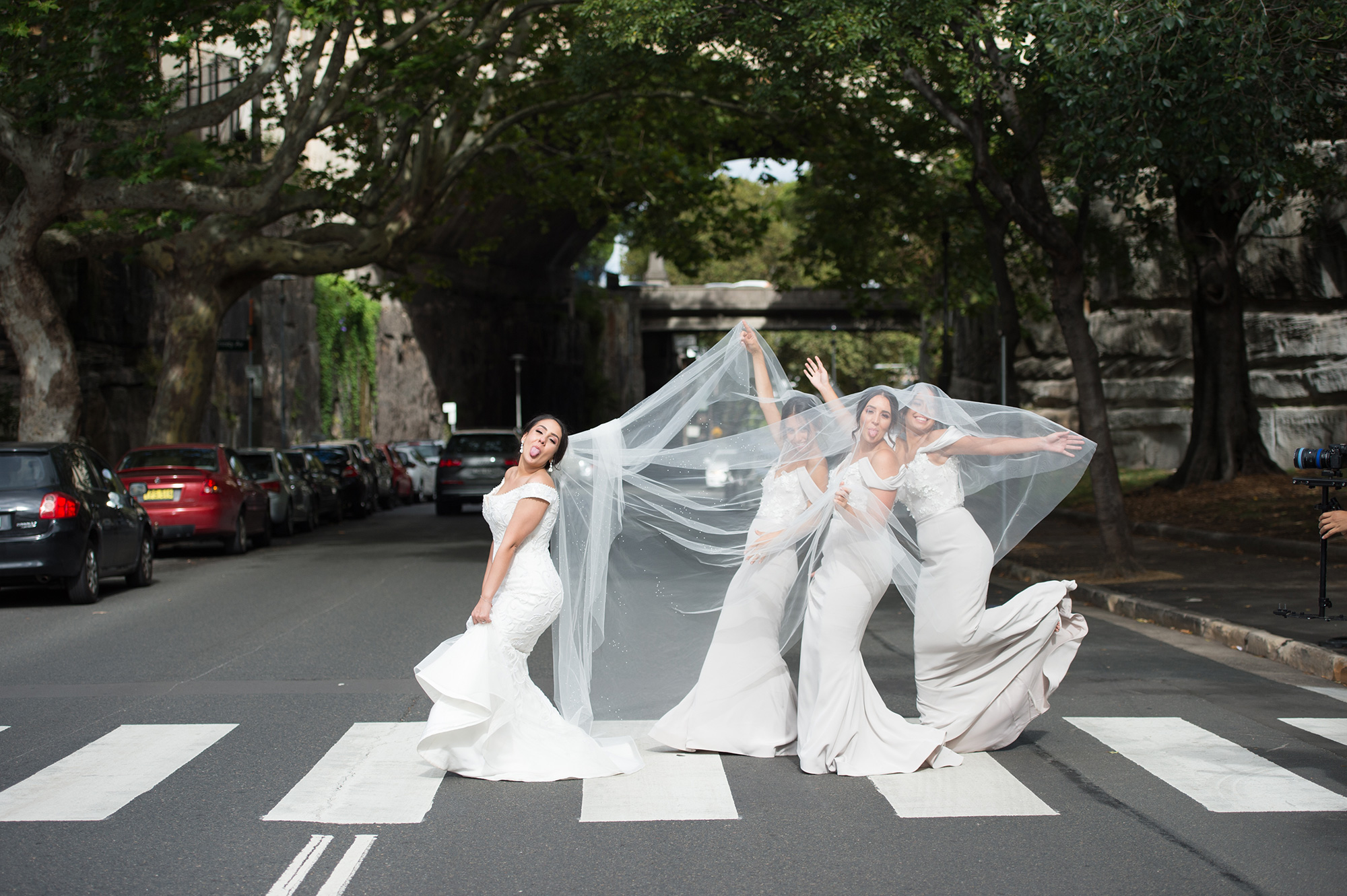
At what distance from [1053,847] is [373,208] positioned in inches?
830

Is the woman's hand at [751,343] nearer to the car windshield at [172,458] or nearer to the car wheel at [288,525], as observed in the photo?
the car windshield at [172,458]

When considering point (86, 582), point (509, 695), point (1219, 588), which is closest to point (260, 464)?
point (86, 582)

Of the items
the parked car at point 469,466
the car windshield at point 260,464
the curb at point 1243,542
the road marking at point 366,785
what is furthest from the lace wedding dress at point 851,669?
the parked car at point 469,466

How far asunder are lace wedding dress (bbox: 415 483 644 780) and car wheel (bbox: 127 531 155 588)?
10.0 meters

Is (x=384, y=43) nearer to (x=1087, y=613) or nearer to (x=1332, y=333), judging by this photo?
(x=1087, y=613)

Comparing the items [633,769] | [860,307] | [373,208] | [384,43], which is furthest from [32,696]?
[860,307]

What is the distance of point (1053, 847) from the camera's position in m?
5.06

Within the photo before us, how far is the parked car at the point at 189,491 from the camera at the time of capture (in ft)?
61.7

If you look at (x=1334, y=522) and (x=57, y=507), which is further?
(x=57, y=507)

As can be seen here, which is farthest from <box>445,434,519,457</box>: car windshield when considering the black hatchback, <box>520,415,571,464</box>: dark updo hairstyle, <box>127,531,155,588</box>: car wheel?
<box>520,415,571,464</box>: dark updo hairstyle

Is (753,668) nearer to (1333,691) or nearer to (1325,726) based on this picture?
(1325,726)

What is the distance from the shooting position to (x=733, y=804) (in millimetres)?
5672

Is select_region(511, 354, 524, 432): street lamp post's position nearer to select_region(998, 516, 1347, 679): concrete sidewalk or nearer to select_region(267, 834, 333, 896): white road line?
select_region(998, 516, 1347, 679): concrete sidewalk

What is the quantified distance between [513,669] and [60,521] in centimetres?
864
